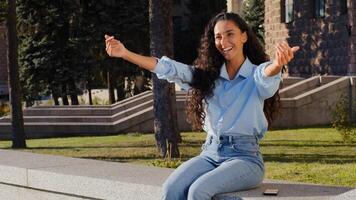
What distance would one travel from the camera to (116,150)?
1340 centimetres

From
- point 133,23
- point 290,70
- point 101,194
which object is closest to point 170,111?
point 101,194

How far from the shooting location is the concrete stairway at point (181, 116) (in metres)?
18.4

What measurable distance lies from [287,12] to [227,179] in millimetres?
20731

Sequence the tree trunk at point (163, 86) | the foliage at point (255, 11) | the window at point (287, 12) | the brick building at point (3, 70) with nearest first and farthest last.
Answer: the tree trunk at point (163, 86) < the window at point (287, 12) < the foliage at point (255, 11) < the brick building at point (3, 70)

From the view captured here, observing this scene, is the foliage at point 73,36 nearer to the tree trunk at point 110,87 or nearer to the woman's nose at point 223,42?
the tree trunk at point 110,87

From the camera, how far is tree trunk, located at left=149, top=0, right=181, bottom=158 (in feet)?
38.7

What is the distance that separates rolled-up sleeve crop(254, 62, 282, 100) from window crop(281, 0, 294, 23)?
1991cm

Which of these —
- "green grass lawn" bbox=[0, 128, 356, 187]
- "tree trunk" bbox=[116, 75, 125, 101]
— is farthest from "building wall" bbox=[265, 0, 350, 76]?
"tree trunk" bbox=[116, 75, 125, 101]

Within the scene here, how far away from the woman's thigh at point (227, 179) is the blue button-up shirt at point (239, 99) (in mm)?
238

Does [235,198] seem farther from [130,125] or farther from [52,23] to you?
[52,23]

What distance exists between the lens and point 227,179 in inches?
177

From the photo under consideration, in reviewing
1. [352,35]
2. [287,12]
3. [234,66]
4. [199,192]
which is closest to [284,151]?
[234,66]

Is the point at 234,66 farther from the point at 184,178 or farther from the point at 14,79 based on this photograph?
the point at 14,79

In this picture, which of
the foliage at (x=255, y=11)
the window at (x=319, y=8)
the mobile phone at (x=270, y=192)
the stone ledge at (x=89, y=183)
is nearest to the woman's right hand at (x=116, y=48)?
the stone ledge at (x=89, y=183)
